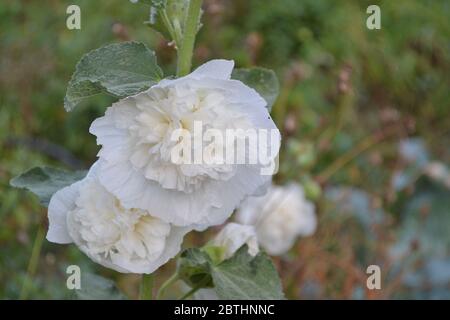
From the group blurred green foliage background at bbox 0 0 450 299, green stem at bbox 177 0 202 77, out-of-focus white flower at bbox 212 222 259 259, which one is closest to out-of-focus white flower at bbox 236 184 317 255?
blurred green foliage background at bbox 0 0 450 299

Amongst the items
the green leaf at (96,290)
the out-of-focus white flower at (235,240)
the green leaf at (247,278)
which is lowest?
the green leaf at (96,290)

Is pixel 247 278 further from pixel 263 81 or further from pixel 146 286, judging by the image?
pixel 263 81

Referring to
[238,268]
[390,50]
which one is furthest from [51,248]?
[390,50]

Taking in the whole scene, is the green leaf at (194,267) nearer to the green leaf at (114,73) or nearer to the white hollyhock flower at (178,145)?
the white hollyhock flower at (178,145)

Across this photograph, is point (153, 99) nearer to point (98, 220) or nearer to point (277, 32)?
point (98, 220)

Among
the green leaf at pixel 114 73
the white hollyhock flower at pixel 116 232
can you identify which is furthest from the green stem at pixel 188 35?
the white hollyhock flower at pixel 116 232

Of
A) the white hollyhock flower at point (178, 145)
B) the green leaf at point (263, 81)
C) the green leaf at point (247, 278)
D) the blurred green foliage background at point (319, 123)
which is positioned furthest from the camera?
the blurred green foliage background at point (319, 123)
